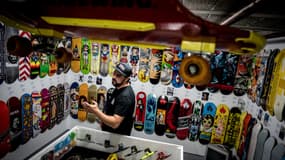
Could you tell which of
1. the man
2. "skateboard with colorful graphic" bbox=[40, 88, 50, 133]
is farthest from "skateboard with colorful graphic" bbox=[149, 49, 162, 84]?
"skateboard with colorful graphic" bbox=[40, 88, 50, 133]

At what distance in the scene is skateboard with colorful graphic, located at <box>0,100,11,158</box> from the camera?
2242 mm

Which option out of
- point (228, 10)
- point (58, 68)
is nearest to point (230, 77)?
point (228, 10)

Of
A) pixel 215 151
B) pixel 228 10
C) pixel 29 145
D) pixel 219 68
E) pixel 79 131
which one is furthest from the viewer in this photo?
pixel 219 68

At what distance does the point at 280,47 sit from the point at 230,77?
4.01 ft

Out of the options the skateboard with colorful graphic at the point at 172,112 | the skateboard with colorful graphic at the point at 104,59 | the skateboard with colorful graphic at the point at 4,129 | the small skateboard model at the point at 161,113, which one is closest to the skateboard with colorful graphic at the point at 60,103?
the skateboard with colorful graphic at the point at 104,59

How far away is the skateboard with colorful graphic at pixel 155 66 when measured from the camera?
11.9 ft

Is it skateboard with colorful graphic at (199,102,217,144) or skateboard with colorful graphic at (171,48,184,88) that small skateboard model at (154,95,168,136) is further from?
skateboard with colorful graphic at (199,102,217,144)

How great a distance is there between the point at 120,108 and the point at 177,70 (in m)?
1.84

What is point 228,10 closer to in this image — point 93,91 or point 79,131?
point 79,131

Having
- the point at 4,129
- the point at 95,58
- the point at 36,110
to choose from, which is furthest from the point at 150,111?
the point at 4,129

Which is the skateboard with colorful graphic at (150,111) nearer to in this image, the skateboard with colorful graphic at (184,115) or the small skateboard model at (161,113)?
the small skateboard model at (161,113)

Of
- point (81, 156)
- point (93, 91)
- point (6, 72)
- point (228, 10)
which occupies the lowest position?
point (81, 156)

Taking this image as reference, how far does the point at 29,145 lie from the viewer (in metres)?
3.01

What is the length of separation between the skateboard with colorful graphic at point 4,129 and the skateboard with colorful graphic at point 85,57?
1.81 m
